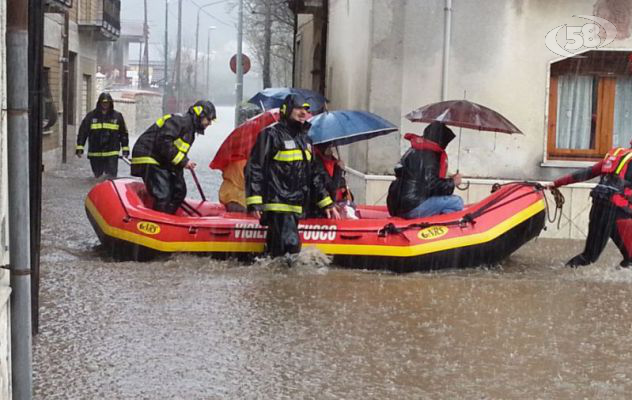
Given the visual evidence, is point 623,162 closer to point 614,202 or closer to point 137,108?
point 614,202

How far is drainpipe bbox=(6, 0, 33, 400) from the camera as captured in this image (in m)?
3.72

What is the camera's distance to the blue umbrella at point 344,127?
9.95m

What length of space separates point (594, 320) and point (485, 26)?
605 cm

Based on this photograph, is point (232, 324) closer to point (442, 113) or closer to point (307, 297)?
point (307, 297)

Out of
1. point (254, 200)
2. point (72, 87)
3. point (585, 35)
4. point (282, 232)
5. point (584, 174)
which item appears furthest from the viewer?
point (72, 87)

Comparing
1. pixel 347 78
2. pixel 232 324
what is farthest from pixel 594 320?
pixel 347 78

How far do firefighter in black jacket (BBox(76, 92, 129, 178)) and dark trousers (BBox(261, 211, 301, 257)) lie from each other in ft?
29.1

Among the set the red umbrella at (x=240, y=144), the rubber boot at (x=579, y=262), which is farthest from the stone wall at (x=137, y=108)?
the rubber boot at (x=579, y=262)

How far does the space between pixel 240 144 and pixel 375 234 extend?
1992 millimetres

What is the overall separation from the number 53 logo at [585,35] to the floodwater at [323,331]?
12.3ft

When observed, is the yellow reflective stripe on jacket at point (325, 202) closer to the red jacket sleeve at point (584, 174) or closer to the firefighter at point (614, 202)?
the red jacket sleeve at point (584, 174)

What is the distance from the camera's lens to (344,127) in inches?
395

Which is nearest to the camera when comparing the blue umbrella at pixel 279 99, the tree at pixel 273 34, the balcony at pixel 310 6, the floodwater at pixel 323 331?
the floodwater at pixel 323 331

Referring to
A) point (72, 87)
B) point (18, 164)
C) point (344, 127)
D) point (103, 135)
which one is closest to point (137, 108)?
point (72, 87)
